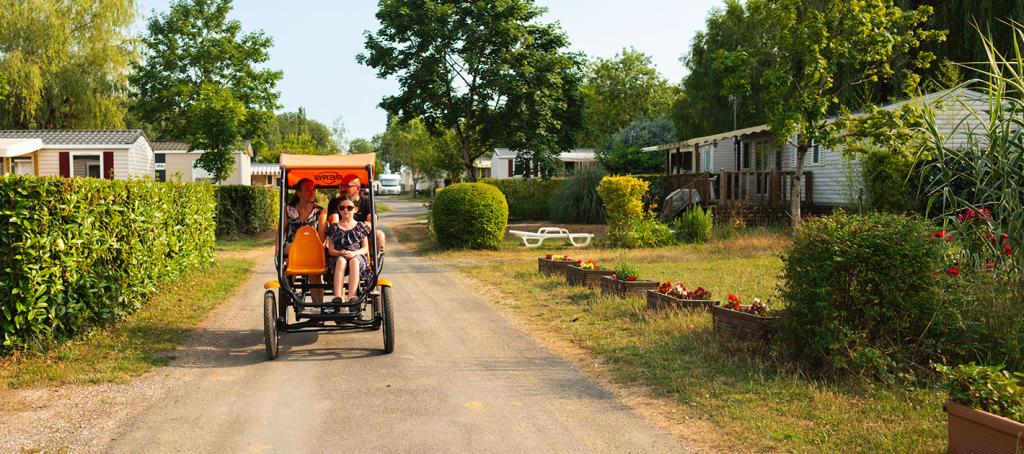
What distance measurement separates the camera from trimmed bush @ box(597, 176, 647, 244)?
19625 millimetres

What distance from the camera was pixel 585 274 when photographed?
12.1 meters

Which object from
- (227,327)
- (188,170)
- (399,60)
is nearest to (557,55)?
(399,60)

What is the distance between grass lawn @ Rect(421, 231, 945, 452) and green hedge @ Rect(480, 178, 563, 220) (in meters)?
21.6

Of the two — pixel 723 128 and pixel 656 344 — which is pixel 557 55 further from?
pixel 656 344

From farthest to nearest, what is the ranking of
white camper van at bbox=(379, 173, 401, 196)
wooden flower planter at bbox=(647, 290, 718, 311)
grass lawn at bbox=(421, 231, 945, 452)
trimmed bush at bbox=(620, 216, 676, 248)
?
1. white camper van at bbox=(379, 173, 401, 196)
2. trimmed bush at bbox=(620, 216, 676, 248)
3. wooden flower planter at bbox=(647, 290, 718, 311)
4. grass lawn at bbox=(421, 231, 945, 452)

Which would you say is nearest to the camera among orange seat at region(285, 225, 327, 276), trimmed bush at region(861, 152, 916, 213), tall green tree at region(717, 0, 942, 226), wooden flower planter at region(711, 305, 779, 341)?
wooden flower planter at region(711, 305, 779, 341)

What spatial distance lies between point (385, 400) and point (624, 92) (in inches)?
2134

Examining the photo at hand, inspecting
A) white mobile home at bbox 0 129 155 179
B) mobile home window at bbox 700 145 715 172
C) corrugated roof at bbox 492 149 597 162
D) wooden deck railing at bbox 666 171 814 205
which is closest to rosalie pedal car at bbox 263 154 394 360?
wooden deck railing at bbox 666 171 814 205

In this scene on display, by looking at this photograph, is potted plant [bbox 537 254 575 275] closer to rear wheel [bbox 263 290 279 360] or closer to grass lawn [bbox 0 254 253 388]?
grass lawn [bbox 0 254 253 388]

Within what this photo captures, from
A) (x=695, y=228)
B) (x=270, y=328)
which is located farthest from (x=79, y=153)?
(x=270, y=328)

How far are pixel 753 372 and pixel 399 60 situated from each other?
878 inches

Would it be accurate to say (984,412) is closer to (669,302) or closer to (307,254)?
(669,302)

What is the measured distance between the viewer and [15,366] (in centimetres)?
667

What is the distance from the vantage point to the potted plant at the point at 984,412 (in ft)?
13.8
